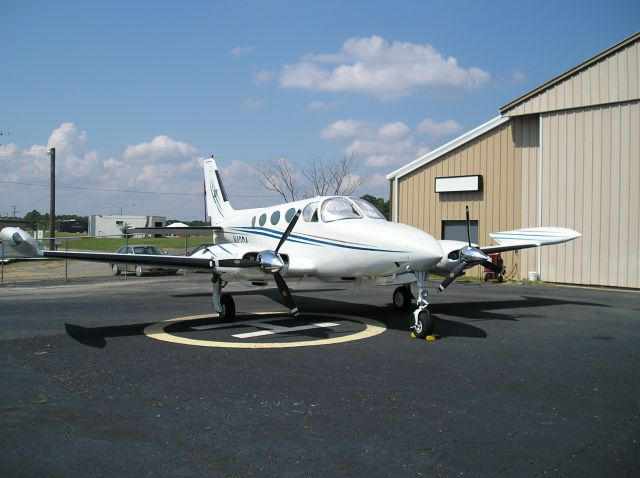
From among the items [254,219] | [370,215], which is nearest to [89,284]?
[254,219]

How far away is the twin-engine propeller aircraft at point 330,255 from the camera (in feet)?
33.1

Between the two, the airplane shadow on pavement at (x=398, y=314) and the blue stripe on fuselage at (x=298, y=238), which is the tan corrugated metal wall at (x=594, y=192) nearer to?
the airplane shadow on pavement at (x=398, y=314)

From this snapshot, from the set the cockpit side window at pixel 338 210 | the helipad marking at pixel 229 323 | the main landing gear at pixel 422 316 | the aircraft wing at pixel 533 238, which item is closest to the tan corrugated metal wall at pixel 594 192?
the aircraft wing at pixel 533 238

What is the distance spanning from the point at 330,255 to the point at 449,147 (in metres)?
17.6

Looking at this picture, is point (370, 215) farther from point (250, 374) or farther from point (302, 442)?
point (302, 442)

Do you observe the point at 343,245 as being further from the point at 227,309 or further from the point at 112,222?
the point at 112,222

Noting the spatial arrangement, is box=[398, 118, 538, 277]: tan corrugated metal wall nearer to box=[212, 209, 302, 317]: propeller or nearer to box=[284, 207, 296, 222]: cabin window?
box=[284, 207, 296, 222]: cabin window

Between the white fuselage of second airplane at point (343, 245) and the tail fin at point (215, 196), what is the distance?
4.93 metres

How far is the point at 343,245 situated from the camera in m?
11.1

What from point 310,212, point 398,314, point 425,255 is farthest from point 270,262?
point 398,314

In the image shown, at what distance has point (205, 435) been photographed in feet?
16.9

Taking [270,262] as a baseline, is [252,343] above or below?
below

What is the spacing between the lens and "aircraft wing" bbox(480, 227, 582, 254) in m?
15.1

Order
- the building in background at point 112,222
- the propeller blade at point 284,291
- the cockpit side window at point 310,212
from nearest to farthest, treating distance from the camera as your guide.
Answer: the propeller blade at point 284,291, the cockpit side window at point 310,212, the building in background at point 112,222
